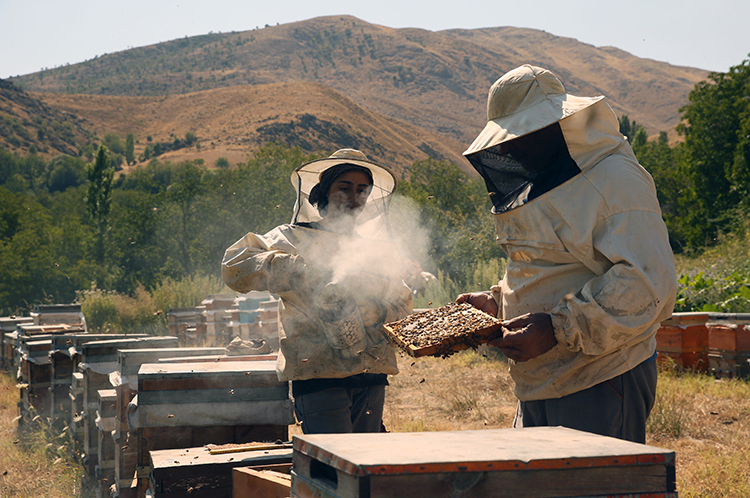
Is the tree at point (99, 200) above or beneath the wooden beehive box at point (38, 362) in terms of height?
above

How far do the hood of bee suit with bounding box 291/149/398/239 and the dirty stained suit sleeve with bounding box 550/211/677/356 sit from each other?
151cm

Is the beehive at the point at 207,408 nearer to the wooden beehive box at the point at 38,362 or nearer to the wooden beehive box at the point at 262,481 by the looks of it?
the wooden beehive box at the point at 262,481

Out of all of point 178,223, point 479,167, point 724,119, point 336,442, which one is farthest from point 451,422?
point 724,119

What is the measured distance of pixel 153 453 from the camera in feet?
8.20

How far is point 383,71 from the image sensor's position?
5089 inches

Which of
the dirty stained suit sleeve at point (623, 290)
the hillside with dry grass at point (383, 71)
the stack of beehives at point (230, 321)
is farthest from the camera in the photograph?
the hillside with dry grass at point (383, 71)

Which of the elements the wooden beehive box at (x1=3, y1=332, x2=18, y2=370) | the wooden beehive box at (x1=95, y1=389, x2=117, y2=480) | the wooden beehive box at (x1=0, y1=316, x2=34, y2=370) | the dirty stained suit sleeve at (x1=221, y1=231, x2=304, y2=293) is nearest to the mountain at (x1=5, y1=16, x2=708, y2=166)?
the wooden beehive box at (x1=0, y1=316, x2=34, y2=370)

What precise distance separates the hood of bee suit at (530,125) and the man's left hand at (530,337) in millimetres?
477

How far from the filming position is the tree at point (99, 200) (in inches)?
981

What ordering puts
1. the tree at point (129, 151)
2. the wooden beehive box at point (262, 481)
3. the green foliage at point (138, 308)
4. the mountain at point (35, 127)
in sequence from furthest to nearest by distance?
the tree at point (129, 151), the mountain at point (35, 127), the green foliage at point (138, 308), the wooden beehive box at point (262, 481)

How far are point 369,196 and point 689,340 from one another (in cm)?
553

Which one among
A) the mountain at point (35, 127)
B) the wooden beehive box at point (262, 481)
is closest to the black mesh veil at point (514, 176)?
the wooden beehive box at point (262, 481)

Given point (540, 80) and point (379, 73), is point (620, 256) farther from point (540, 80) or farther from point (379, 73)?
point (379, 73)

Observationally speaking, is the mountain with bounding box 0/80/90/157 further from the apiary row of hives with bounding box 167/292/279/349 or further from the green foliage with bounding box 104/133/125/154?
the apiary row of hives with bounding box 167/292/279/349
